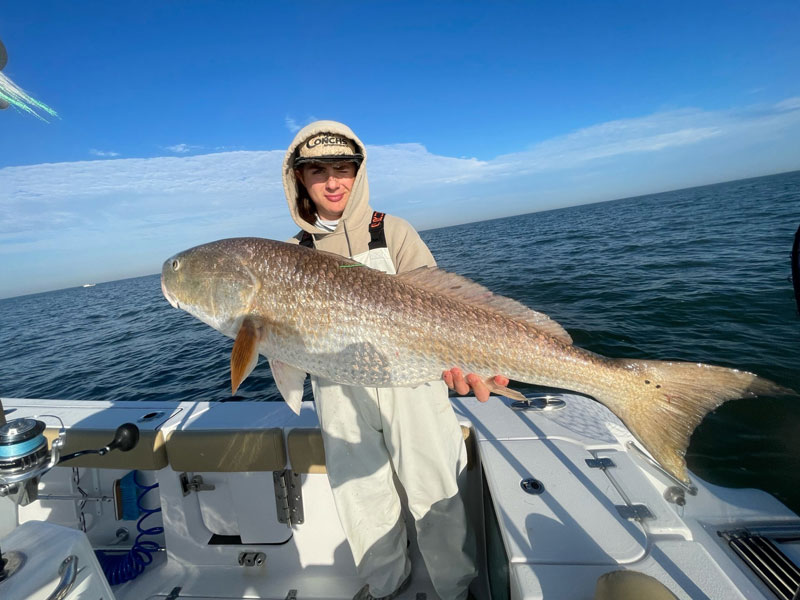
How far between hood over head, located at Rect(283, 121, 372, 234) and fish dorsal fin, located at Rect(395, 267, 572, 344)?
74 centimetres

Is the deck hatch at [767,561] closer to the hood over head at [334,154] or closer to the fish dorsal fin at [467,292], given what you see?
the fish dorsal fin at [467,292]

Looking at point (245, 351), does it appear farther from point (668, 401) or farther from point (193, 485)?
point (668, 401)

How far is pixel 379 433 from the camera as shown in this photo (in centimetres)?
302

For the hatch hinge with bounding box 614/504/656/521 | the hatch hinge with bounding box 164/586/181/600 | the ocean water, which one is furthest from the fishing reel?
the ocean water

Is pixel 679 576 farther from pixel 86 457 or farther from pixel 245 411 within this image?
pixel 86 457

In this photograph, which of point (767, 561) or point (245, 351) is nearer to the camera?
point (767, 561)

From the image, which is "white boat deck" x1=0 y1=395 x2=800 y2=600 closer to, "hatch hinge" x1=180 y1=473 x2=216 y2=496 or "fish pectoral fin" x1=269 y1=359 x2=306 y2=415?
"hatch hinge" x1=180 y1=473 x2=216 y2=496

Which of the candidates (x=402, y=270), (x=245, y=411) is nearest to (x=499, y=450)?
(x=402, y=270)

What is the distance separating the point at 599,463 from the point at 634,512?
0.55 metres

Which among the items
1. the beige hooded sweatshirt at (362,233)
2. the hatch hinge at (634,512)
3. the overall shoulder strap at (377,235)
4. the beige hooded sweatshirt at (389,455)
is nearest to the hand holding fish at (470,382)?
the beige hooded sweatshirt at (389,455)

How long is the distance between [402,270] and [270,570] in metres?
3.46

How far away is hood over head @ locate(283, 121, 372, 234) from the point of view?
10.1 feet

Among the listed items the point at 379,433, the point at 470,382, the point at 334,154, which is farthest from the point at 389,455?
the point at 334,154

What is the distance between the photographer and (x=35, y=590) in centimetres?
189
